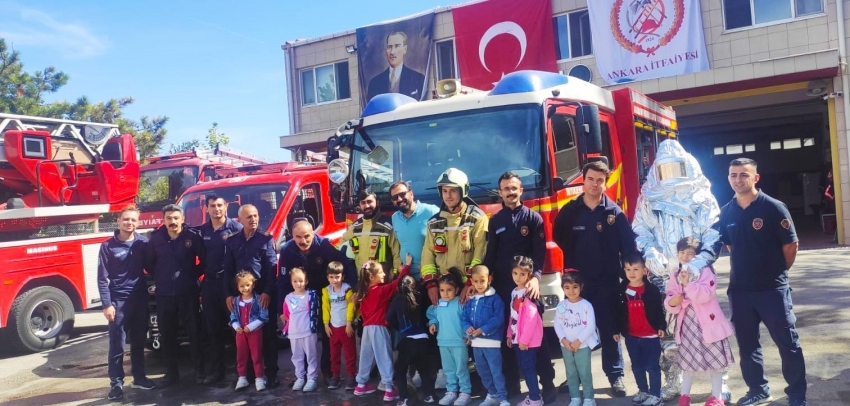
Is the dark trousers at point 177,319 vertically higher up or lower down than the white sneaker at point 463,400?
higher up

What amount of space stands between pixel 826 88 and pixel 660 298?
11738mm

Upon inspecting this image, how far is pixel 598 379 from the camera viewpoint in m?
5.46

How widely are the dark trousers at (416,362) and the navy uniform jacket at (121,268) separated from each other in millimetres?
2706

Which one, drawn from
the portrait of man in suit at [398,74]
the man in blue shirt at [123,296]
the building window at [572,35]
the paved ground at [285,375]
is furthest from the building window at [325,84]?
the man in blue shirt at [123,296]

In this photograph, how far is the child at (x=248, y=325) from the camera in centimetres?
Answer: 585

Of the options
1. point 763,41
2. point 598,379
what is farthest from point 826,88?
point 598,379

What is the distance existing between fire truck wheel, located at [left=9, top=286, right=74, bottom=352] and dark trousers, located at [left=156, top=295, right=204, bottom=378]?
295 cm

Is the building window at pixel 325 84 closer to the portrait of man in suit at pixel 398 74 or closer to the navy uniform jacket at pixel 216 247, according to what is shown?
the portrait of man in suit at pixel 398 74

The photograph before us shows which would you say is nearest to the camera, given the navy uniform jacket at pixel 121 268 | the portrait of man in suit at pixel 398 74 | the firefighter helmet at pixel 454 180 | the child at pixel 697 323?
the child at pixel 697 323

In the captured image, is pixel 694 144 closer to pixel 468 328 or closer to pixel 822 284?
pixel 822 284

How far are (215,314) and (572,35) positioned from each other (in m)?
12.7

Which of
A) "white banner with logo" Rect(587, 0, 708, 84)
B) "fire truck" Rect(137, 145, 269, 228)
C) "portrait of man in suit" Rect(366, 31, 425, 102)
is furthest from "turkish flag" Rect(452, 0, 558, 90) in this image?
"fire truck" Rect(137, 145, 269, 228)

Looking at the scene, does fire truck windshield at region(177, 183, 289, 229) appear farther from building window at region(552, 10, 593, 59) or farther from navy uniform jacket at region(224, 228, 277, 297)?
building window at region(552, 10, 593, 59)

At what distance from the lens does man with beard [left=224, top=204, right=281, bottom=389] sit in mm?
5984
